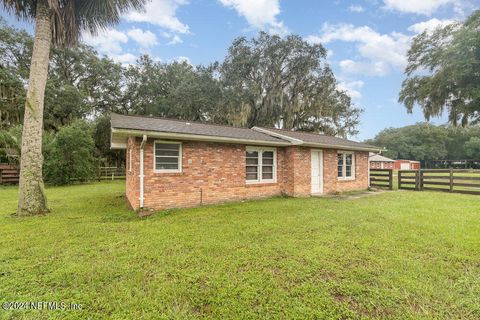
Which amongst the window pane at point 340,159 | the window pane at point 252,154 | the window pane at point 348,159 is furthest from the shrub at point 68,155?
the window pane at point 348,159

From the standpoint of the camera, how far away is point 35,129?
6.62 metres

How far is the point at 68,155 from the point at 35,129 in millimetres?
10214

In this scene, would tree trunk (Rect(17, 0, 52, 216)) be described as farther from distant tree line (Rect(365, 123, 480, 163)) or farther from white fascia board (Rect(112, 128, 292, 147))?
distant tree line (Rect(365, 123, 480, 163))

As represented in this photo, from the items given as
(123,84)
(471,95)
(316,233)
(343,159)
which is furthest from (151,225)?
(123,84)

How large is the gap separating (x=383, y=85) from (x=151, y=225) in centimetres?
1798

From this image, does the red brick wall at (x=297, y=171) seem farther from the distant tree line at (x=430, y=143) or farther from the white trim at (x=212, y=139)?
the distant tree line at (x=430, y=143)

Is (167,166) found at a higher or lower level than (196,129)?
lower

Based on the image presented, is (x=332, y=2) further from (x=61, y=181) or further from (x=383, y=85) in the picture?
(x=61, y=181)

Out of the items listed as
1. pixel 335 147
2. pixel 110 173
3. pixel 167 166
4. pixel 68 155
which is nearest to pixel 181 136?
pixel 167 166

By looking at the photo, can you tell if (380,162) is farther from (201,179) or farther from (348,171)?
(201,179)

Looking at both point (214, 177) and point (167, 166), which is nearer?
point (167, 166)

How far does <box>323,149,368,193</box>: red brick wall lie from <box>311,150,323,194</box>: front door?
186 millimetres

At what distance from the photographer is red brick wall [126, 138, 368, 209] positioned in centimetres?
695

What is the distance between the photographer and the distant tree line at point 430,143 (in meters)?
49.8
